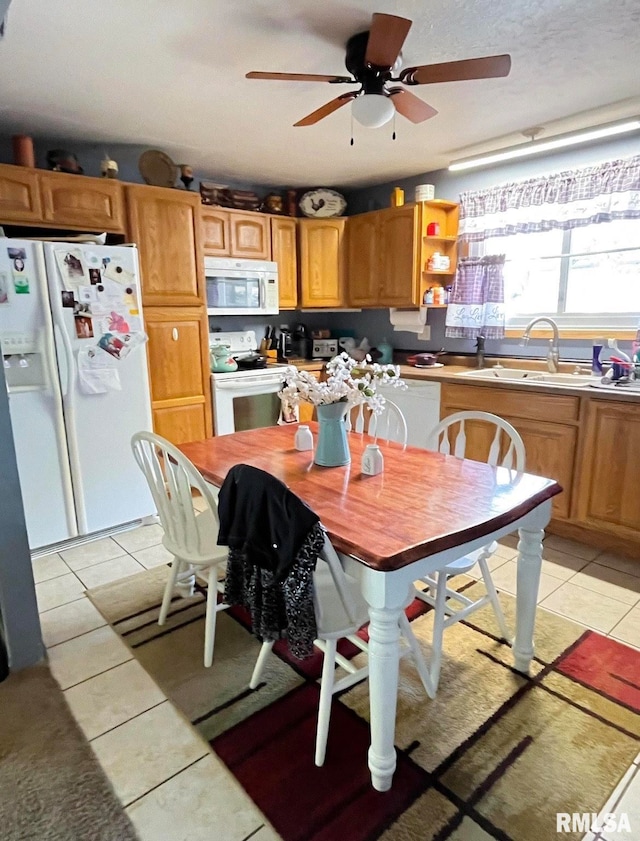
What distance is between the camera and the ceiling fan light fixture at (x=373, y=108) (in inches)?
73.6

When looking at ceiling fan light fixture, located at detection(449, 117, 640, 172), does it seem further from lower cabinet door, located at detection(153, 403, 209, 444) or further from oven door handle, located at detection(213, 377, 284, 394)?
lower cabinet door, located at detection(153, 403, 209, 444)

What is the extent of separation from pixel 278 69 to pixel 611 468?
257cm

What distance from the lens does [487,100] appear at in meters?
2.51

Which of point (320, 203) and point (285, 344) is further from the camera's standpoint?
point (285, 344)

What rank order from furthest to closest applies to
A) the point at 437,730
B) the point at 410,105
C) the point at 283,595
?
the point at 410,105 → the point at 437,730 → the point at 283,595

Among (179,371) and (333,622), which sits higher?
(179,371)

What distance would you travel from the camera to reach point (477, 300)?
370 cm

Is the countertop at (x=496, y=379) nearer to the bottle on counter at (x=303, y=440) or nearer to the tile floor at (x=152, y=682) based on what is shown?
the tile floor at (x=152, y=682)

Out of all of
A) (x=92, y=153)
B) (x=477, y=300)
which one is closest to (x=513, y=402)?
(x=477, y=300)

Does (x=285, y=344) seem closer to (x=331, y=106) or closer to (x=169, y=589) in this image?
(x=331, y=106)

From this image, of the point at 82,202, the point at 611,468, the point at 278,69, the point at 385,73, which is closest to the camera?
the point at 385,73

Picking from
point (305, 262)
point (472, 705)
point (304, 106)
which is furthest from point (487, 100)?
point (472, 705)

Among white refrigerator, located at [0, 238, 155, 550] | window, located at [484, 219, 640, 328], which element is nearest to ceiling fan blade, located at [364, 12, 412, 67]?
white refrigerator, located at [0, 238, 155, 550]

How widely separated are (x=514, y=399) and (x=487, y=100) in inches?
63.3
